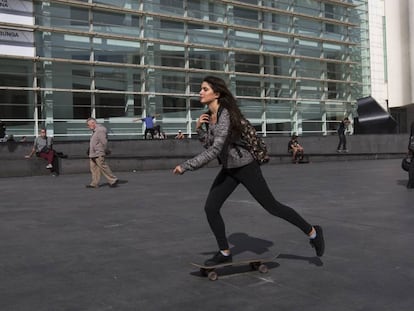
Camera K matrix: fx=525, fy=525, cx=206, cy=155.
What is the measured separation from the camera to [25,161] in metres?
17.2

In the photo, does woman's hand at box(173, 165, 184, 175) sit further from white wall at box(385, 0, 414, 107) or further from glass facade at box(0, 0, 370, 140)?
white wall at box(385, 0, 414, 107)

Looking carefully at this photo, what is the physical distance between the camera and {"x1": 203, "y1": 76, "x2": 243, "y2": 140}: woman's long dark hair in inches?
175

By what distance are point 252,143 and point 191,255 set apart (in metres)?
1.49

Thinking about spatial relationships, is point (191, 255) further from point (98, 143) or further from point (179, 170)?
point (98, 143)

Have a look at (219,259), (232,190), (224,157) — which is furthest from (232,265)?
(224,157)

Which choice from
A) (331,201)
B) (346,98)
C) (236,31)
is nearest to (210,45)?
(236,31)

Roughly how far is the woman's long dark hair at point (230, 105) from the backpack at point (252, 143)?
0.06m

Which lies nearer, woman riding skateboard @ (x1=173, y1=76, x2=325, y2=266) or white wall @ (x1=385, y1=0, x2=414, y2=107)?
woman riding skateboard @ (x1=173, y1=76, x2=325, y2=266)

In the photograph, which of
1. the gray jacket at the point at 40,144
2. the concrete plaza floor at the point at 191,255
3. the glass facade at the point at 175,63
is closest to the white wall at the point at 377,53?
the glass facade at the point at 175,63

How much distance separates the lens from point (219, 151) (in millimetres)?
4344

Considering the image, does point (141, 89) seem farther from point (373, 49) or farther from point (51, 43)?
point (373, 49)

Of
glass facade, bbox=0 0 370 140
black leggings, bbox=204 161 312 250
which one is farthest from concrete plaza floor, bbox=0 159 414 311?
glass facade, bbox=0 0 370 140

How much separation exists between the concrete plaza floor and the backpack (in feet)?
3.42

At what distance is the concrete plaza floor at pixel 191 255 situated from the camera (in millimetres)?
3949
